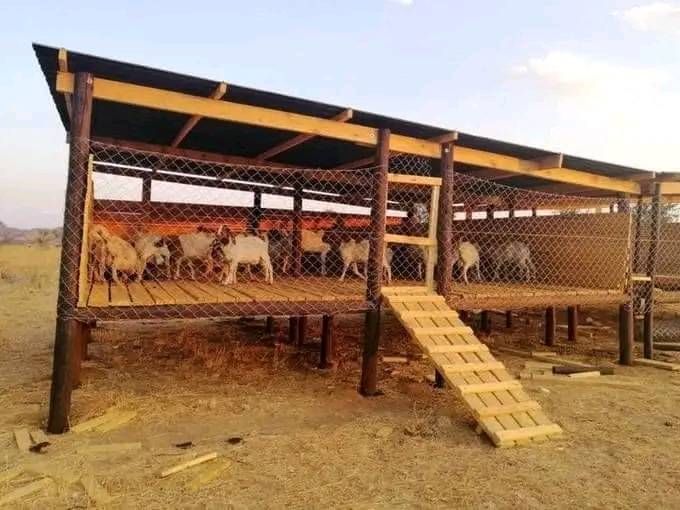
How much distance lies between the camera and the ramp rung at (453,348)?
7.23 meters

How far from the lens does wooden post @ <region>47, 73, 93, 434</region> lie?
6.01 meters

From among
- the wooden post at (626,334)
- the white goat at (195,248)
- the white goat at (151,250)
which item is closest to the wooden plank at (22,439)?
the white goat at (151,250)

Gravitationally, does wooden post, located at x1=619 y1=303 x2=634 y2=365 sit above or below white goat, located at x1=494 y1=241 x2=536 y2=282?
below

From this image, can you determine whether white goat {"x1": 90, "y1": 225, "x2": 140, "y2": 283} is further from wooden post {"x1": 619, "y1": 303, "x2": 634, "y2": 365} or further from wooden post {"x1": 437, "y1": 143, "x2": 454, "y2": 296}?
wooden post {"x1": 619, "y1": 303, "x2": 634, "y2": 365}

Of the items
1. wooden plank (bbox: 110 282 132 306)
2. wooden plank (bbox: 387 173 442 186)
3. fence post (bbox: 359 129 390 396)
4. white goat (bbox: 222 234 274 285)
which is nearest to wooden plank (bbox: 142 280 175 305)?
wooden plank (bbox: 110 282 132 306)

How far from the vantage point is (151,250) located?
10.1m

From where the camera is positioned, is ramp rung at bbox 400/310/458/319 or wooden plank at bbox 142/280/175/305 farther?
ramp rung at bbox 400/310/458/319

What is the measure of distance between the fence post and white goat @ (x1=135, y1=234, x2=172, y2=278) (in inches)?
176

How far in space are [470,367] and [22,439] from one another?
217 inches

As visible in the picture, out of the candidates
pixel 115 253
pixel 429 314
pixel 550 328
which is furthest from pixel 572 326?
pixel 115 253

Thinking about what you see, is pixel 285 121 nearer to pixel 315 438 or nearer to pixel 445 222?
pixel 445 222

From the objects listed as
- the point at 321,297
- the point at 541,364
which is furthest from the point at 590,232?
the point at 321,297

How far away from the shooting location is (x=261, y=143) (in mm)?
10023

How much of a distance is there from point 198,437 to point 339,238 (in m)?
8.18
